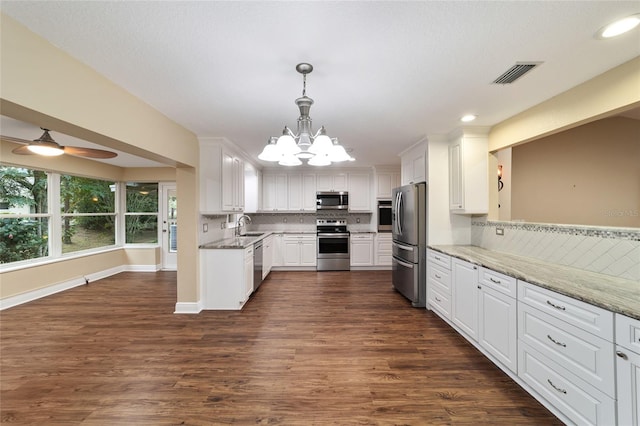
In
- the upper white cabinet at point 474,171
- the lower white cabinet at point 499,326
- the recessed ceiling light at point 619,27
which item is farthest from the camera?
the upper white cabinet at point 474,171

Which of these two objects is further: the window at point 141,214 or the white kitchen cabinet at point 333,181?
the white kitchen cabinet at point 333,181

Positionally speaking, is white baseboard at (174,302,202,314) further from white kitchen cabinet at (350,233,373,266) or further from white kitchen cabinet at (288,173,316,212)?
white kitchen cabinet at (350,233,373,266)

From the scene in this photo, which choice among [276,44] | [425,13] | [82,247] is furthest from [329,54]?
[82,247]

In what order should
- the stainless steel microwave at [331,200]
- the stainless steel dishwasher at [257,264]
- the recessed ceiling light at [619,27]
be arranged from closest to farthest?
the recessed ceiling light at [619,27] → the stainless steel dishwasher at [257,264] → the stainless steel microwave at [331,200]

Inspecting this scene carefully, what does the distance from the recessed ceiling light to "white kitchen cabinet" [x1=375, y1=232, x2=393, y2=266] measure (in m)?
4.66

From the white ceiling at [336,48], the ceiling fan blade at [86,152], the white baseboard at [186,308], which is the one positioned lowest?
the white baseboard at [186,308]

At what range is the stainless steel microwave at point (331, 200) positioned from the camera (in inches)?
237

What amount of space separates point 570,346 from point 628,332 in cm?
36

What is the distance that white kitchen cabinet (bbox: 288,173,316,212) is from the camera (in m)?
6.09

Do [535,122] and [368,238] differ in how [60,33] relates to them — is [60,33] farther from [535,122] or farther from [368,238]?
[368,238]

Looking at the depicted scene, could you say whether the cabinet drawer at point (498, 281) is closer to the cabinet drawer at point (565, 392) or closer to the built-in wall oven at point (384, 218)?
the cabinet drawer at point (565, 392)

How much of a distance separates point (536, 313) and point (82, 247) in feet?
23.5

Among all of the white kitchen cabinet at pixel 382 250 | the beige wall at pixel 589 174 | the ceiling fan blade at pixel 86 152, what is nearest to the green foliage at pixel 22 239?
the ceiling fan blade at pixel 86 152

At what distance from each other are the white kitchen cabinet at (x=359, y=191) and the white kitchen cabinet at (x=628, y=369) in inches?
191
